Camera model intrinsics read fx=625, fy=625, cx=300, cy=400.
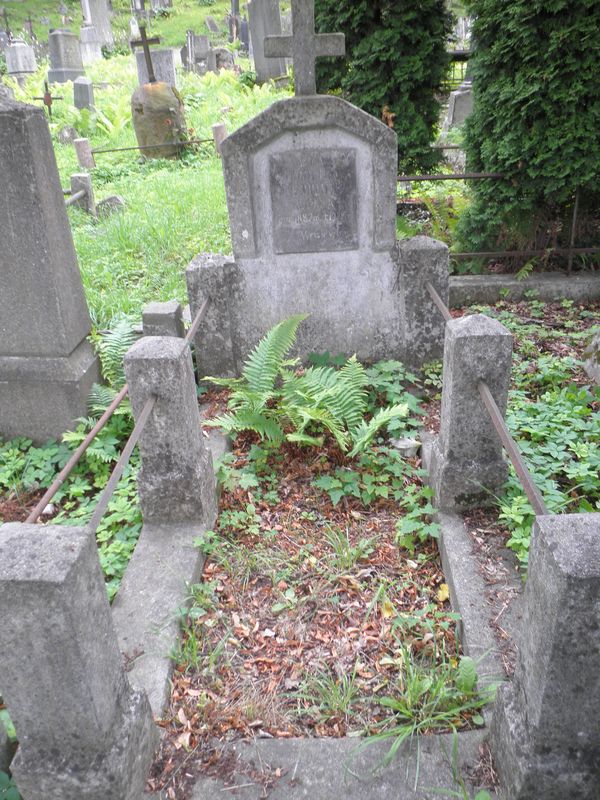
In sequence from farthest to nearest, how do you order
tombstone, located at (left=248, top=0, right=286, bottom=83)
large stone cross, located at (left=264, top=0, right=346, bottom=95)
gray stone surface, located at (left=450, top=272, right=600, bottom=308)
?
tombstone, located at (left=248, top=0, right=286, bottom=83) → gray stone surface, located at (left=450, top=272, right=600, bottom=308) → large stone cross, located at (left=264, top=0, right=346, bottom=95)

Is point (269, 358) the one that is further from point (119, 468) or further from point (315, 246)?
point (119, 468)

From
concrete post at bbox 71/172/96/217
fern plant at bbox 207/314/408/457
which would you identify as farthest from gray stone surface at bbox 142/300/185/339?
concrete post at bbox 71/172/96/217

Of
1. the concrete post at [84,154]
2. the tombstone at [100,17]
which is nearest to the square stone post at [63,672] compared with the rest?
the concrete post at [84,154]

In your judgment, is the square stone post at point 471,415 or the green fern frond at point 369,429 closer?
the square stone post at point 471,415

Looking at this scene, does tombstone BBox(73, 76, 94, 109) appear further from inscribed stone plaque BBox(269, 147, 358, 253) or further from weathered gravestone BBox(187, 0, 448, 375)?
inscribed stone plaque BBox(269, 147, 358, 253)

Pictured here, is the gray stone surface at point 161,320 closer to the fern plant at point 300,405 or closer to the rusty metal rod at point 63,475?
the fern plant at point 300,405

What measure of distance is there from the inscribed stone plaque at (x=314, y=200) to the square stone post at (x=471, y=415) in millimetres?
1725

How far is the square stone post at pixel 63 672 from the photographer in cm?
179

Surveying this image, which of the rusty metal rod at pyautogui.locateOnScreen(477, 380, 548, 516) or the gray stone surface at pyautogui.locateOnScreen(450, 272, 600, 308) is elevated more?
the rusty metal rod at pyautogui.locateOnScreen(477, 380, 548, 516)

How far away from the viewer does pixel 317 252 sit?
15.8ft

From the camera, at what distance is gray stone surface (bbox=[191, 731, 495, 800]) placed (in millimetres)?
2195

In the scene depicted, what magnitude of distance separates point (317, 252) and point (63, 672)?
3618mm

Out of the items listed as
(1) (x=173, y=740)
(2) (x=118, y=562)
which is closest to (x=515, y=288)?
(2) (x=118, y=562)

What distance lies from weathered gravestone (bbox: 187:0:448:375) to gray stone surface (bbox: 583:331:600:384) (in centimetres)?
111
